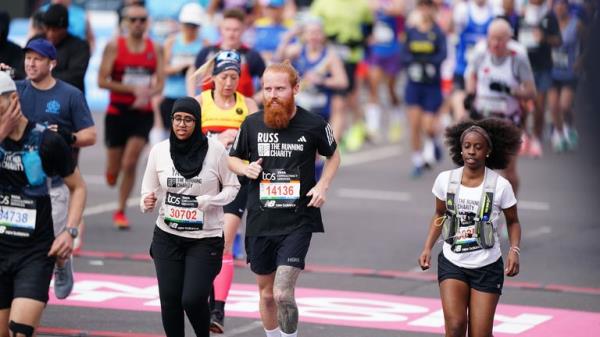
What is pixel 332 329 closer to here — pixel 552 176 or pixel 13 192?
pixel 13 192

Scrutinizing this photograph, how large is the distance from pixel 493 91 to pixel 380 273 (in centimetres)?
244

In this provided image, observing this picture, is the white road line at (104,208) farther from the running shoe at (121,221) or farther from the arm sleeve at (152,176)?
the arm sleeve at (152,176)

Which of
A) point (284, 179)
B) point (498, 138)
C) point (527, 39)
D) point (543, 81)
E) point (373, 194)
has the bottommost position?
point (373, 194)

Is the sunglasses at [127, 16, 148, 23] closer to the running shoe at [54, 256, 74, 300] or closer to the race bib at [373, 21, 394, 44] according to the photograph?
the running shoe at [54, 256, 74, 300]

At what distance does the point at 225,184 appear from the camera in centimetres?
787

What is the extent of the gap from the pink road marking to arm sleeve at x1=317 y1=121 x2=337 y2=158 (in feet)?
5.87

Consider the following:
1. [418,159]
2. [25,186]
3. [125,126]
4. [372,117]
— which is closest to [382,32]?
[372,117]

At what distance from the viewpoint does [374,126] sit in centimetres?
2311

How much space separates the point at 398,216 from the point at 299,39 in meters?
4.27

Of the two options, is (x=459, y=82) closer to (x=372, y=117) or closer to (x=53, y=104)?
(x=372, y=117)

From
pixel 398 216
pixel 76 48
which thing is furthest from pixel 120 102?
pixel 398 216

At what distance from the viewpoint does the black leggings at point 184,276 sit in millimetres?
7570

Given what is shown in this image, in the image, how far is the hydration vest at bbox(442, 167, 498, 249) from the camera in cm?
754

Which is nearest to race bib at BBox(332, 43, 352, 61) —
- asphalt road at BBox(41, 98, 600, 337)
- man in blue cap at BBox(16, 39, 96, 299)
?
asphalt road at BBox(41, 98, 600, 337)
